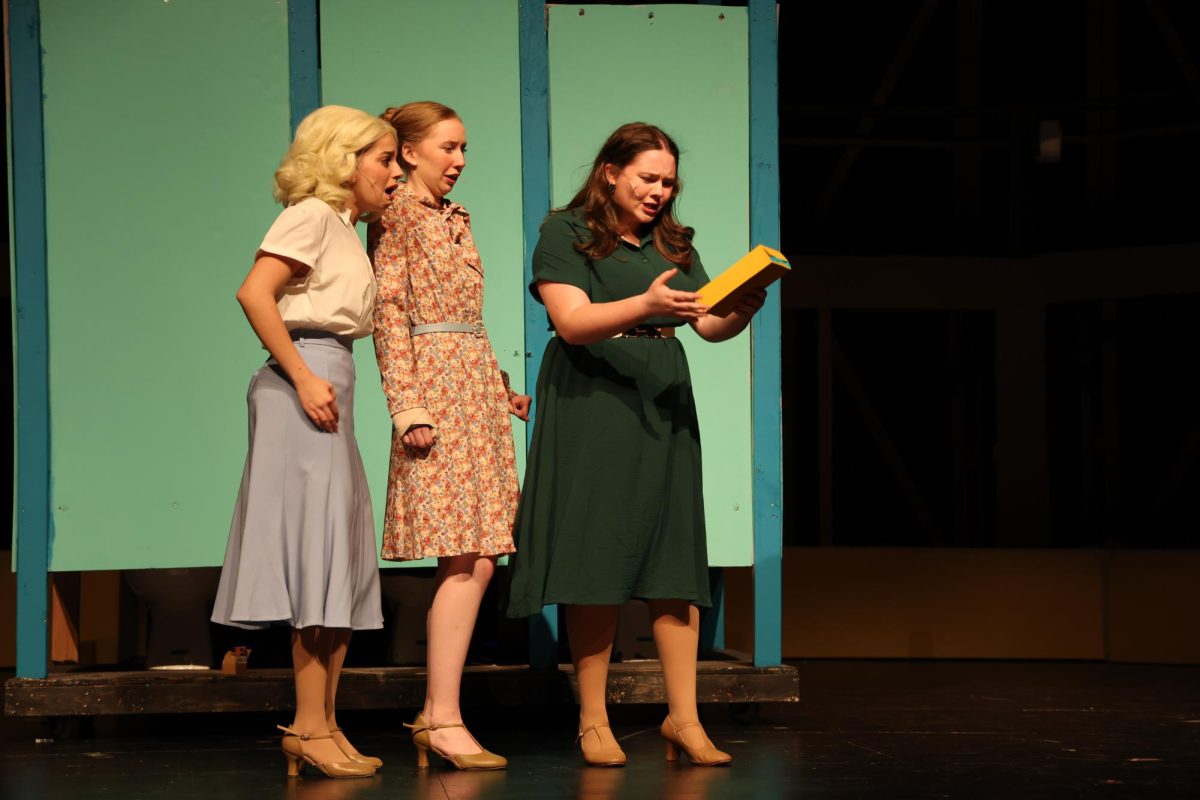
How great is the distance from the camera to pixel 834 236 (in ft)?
33.9

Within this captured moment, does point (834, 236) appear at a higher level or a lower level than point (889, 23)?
lower

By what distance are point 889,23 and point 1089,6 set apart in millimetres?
1344

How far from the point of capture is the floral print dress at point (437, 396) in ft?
11.1

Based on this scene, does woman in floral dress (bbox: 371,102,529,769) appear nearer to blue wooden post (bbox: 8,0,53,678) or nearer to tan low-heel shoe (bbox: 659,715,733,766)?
tan low-heel shoe (bbox: 659,715,733,766)

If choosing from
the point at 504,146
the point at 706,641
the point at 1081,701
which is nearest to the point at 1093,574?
the point at 1081,701

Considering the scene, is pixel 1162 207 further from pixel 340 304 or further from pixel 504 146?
pixel 340 304

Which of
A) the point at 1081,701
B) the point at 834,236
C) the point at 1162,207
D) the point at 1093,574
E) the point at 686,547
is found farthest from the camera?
the point at 834,236

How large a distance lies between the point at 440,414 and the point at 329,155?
0.62m

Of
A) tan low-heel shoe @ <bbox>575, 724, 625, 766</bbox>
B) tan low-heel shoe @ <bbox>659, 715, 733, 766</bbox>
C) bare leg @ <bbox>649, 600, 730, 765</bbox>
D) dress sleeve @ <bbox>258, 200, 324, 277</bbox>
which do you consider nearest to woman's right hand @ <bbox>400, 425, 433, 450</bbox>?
dress sleeve @ <bbox>258, 200, 324, 277</bbox>

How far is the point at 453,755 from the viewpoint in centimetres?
341

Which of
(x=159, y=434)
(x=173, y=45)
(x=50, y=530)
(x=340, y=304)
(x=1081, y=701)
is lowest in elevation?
(x=1081, y=701)

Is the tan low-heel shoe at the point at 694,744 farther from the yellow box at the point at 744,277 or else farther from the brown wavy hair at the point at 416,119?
the brown wavy hair at the point at 416,119

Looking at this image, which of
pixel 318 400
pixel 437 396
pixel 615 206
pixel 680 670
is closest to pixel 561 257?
pixel 615 206

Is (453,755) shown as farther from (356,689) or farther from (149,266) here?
(149,266)
